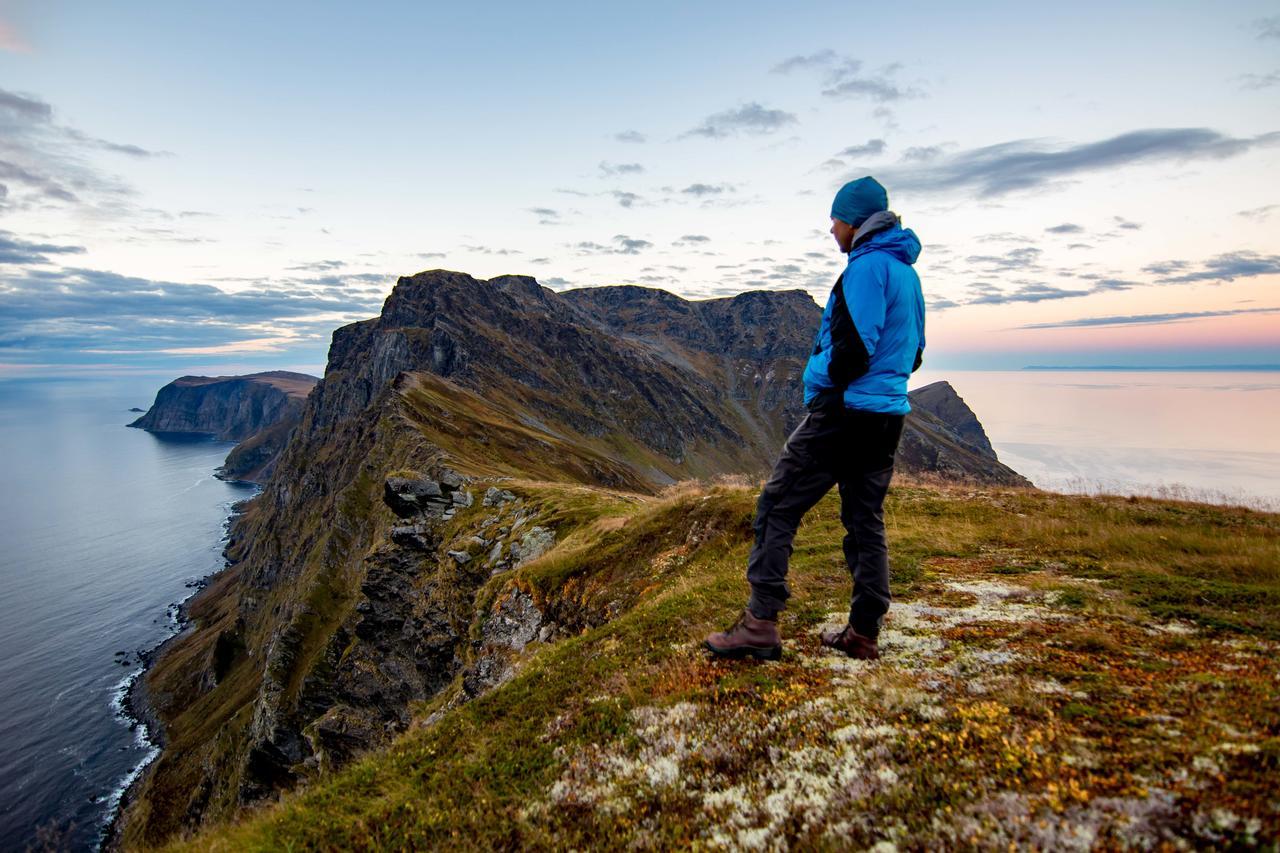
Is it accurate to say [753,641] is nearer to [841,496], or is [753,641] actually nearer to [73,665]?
[841,496]

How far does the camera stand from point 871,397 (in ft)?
23.8

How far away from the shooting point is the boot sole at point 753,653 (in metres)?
7.91

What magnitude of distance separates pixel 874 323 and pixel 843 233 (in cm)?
159

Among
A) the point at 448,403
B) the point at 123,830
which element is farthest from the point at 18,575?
the point at 448,403

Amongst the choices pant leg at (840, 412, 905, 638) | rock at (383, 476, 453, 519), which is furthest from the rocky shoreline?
pant leg at (840, 412, 905, 638)

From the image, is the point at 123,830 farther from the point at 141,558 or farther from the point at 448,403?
the point at 141,558

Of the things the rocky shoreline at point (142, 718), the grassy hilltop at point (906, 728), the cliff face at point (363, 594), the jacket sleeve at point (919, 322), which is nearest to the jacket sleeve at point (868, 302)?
the jacket sleeve at point (919, 322)

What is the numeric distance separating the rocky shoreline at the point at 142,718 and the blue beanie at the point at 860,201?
9763cm

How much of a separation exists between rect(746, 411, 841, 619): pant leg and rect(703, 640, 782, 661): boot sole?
1.50ft

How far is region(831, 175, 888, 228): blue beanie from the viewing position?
7703 mm

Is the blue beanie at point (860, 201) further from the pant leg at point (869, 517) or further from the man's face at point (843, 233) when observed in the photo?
the pant leg at point (869, 517)

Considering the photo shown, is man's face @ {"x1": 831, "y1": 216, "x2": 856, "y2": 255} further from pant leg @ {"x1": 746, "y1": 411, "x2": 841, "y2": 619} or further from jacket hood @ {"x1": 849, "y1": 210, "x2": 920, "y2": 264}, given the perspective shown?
pant leg @ {"x1": 746, "y1": 411, "x2": 841, "y2": 619}

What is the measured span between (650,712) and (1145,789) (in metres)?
4.68

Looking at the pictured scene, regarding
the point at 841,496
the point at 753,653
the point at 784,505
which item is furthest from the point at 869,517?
the point at 753,653
